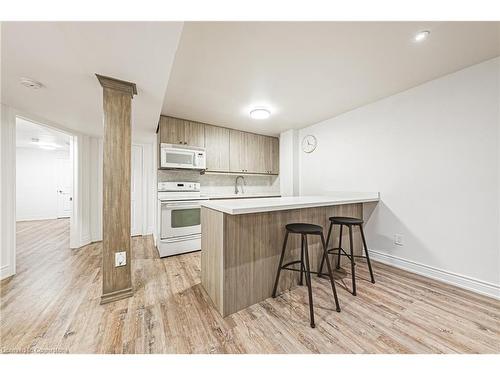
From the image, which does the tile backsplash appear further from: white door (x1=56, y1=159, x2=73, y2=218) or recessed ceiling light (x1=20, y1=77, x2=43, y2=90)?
white door (x1=56, y1=159, x2=73, y2=218)

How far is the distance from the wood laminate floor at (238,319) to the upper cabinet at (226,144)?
2159 mm

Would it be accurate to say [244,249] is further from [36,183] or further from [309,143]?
[36,183]

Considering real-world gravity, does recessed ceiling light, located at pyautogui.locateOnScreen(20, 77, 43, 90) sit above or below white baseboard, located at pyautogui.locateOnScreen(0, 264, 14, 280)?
above

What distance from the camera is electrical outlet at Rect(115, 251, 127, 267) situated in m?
1.71

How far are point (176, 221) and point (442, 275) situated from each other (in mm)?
3465

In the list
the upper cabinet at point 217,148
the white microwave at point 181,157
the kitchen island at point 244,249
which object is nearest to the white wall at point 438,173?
the kitchen island at point 244,249

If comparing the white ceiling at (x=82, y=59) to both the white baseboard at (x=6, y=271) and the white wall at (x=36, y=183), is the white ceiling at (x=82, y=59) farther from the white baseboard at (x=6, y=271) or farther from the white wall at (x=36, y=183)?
the white wall at (x=36, y=183)

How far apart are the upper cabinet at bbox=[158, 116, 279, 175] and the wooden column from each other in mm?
1413

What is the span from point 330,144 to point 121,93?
3.10m

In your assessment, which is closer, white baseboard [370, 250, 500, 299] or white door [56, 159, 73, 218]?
white baseboard [370, 250, 500, 299]

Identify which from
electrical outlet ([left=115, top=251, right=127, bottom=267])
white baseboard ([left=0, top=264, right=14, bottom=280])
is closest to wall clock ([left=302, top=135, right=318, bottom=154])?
electrical outlet ([left=115, top=251, right=127, bottom=267])
